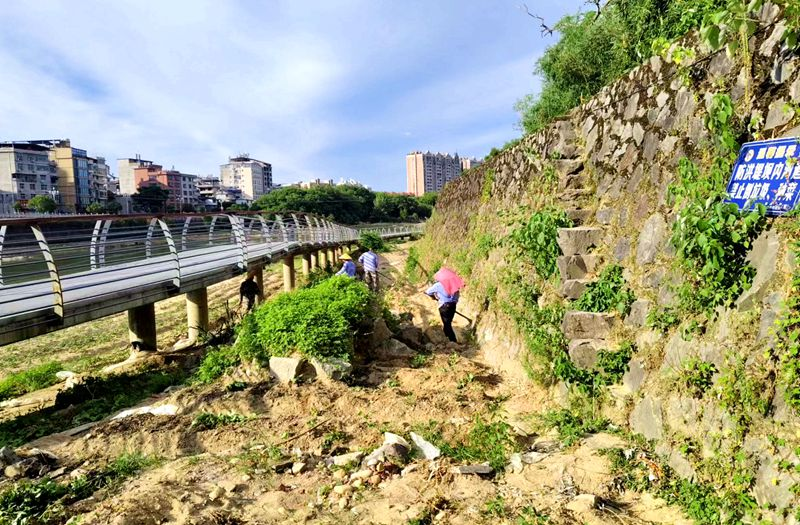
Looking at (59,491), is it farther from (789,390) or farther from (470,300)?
(470,300)

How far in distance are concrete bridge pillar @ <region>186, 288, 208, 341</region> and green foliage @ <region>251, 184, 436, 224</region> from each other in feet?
168

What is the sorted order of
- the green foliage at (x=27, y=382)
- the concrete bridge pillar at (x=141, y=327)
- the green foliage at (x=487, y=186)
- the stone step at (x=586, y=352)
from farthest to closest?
the green foliage at (x=487, y=186)
the concrete bridge pillar at (x=141, y=327)
the green foliage at (x=27, y=382)
the stone step at (x=586, y=352)

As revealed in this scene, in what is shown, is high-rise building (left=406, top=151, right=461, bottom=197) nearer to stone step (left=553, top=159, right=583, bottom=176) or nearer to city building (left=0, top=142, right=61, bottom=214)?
city building (left=0, top=142, right=61, bottom=214)

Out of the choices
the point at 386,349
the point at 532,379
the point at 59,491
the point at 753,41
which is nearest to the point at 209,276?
the point at 386,349

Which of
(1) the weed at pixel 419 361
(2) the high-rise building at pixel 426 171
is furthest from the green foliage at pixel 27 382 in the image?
(2) the high-rise building at pixel 426 171

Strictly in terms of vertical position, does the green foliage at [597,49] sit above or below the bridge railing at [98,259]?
Answer: above

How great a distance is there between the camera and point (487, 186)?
13.1 m

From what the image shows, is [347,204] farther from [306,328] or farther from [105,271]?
[306,328]

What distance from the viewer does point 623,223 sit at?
5336 millimetres

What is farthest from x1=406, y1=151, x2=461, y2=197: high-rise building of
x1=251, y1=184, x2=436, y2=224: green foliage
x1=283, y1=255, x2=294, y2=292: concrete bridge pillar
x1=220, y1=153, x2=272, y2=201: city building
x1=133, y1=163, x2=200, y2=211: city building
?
x1=283, y1=255, x2=294, y2=292: concrete bridge pillar

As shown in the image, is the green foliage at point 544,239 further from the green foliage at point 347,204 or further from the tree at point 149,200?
the tree at point 149,200

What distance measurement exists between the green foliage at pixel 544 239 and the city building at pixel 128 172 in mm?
106419

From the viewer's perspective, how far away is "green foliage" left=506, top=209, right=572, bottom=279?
614 cm

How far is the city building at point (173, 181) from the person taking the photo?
9050 cm
